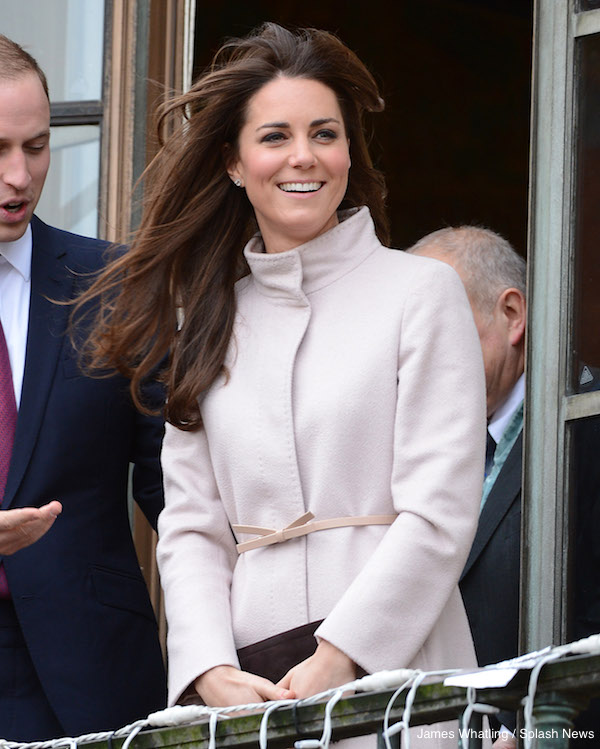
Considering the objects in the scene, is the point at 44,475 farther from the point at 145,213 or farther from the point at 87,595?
the point at 145,213

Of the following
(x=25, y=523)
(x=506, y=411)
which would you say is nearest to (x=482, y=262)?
(x=506, y=411)

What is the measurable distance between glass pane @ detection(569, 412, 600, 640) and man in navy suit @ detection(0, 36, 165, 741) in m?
0.87

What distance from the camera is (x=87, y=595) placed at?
10.9ft

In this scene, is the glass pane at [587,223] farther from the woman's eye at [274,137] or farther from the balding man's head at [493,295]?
the balding man's head at [493,295]

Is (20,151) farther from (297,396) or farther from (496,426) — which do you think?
(496,426)

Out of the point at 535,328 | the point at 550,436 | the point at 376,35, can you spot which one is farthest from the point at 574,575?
the point at 376,35

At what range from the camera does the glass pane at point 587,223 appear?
3184mm

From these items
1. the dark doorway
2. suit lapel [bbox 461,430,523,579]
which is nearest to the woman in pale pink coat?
suit lapel [bbox 461,430,523,579]

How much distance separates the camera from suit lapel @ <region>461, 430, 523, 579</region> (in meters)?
3.59

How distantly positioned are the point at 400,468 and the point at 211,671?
478 mm

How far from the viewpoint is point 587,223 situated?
10.6ft

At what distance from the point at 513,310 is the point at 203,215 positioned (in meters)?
1.08

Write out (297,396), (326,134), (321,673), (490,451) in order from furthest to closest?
(490,451)
(326,134)
(297,396)
(321,673)

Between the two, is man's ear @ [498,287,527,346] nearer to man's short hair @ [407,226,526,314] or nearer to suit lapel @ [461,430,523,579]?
man's short hair @ [407,226,526,314]
